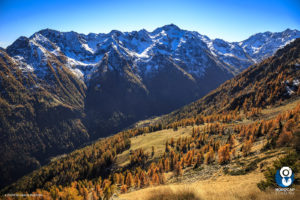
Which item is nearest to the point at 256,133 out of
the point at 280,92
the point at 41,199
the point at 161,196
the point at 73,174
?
the point at 161,196

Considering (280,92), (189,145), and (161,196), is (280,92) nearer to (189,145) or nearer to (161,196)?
(189,145)

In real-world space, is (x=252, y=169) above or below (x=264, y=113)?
above

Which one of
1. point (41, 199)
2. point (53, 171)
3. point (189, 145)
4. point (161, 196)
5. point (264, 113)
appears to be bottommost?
point (53, 171)

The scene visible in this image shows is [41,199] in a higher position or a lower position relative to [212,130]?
lower

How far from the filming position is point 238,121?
169875 millimetres

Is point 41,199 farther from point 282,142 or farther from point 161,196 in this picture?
point 282,142

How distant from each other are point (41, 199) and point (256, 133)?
140114mm

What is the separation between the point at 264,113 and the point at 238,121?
960 inches

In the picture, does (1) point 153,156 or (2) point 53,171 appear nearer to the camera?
(1) point 153,156

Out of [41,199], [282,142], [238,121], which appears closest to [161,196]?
[282,142]

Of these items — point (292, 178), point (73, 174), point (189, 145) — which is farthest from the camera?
point (73, 174)

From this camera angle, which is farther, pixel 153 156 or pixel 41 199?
pixel 153 156

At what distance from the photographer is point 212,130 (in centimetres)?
15700

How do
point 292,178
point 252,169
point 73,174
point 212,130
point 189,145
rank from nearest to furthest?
1. point 292,178
2. point 252,169
3. point 189,145
4. point 212,130
5. point 73,174
